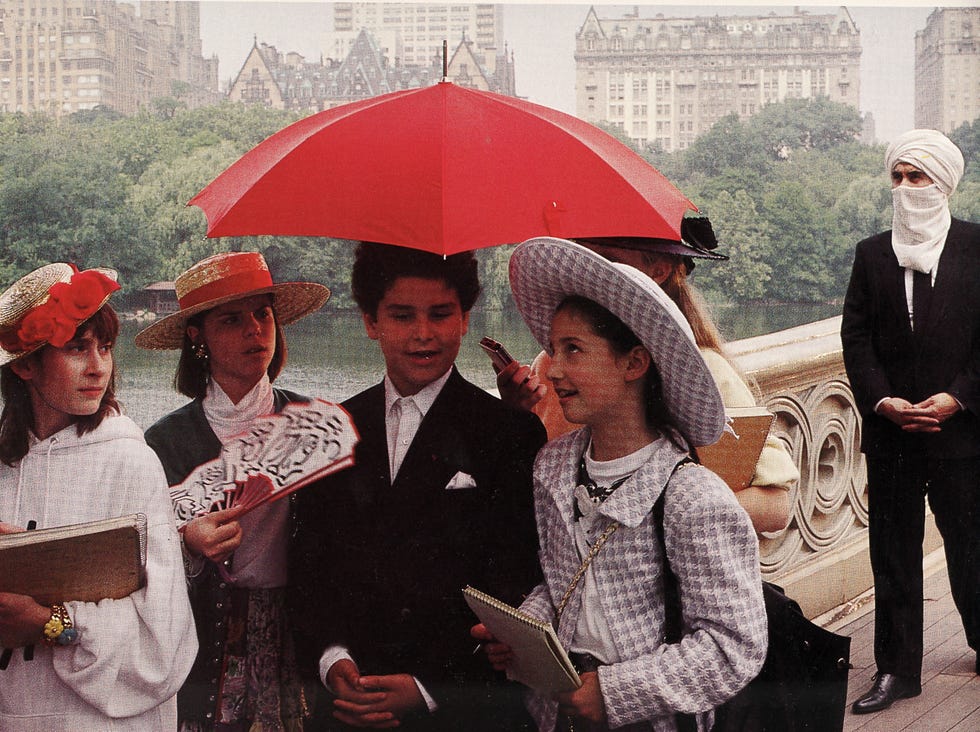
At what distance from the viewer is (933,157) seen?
3639 millimetres

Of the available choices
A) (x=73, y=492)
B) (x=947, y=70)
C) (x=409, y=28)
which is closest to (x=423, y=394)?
(x=73, y=492)

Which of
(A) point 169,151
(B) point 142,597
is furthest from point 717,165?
(B) point 142,597

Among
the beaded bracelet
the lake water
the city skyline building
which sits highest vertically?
the city skyline building

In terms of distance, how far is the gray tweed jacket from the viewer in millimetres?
2818

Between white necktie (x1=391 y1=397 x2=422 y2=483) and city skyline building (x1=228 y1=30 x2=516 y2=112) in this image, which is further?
city skyline building (x1=228 y1=30 x2=516 y2=112)

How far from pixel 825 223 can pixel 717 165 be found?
392 millimetres

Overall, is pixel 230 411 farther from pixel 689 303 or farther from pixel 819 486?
pixel 819 486

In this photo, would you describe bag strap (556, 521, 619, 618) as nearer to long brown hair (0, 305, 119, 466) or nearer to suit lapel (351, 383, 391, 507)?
suit lapel (351, 383, 391, 507)

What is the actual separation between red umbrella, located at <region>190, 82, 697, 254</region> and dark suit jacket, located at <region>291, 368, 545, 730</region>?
498mm

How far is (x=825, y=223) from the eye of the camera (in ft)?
12.3

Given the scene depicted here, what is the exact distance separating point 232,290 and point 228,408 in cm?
31

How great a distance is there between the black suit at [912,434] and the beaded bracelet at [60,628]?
2.39 meters

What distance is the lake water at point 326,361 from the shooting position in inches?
124

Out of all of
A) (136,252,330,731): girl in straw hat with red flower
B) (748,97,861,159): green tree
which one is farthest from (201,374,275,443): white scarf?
(748,97,861,159): green tree
